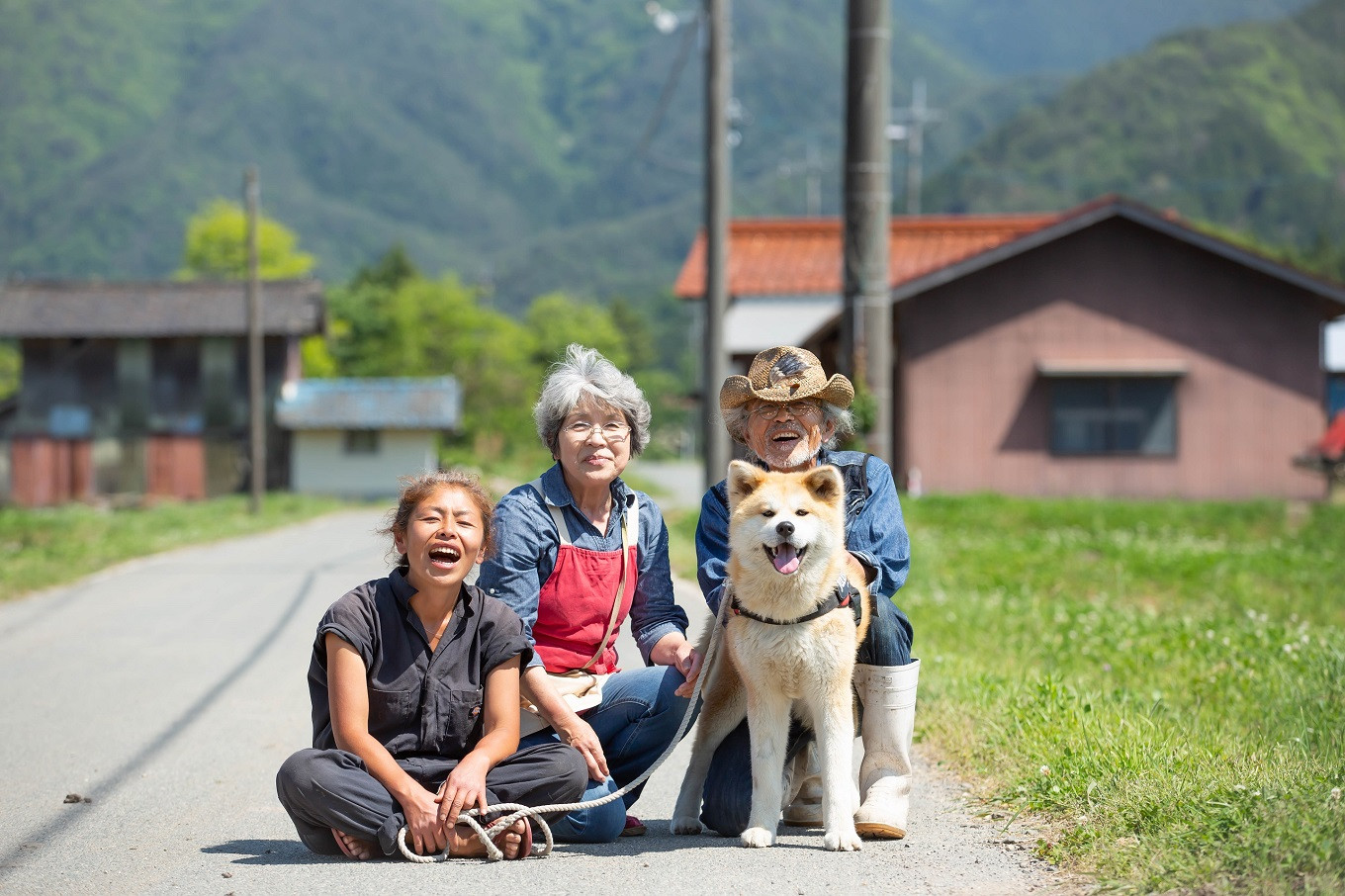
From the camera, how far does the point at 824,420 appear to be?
5.21 m

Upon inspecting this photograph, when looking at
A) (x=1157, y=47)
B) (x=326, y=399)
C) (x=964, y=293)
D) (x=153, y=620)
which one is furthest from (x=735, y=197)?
(x=153, y=620)

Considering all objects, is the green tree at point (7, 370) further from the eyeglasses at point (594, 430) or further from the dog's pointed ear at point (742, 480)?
the dog's pointed ear at point (742, 480)

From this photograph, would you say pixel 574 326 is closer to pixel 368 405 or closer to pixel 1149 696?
pixel 368 405

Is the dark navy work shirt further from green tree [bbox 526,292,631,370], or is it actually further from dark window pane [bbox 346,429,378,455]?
green tree [bbox 526,292,631,370]

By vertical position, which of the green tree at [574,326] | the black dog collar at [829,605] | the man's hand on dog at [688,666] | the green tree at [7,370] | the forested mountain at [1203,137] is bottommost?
the man's hand on dog at [688,666]

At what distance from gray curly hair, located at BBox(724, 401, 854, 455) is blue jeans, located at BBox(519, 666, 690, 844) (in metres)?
0.95

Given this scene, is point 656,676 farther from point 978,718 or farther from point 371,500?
point 371,500

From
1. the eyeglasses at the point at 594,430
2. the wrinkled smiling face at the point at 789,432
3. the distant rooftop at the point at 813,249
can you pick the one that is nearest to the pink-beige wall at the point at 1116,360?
the distant rooftop at the point at 813,249

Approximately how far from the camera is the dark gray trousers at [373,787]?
457 centimetres

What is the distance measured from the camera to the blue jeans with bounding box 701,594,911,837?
4945 mm

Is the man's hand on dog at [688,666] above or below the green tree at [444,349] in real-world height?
below

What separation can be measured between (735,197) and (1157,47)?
52.6m

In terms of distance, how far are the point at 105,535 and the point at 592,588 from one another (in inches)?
752

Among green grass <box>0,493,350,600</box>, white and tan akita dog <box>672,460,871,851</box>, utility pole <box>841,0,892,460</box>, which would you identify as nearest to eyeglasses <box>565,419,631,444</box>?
white and tan akita dog <box>672,460,871,851</box>
